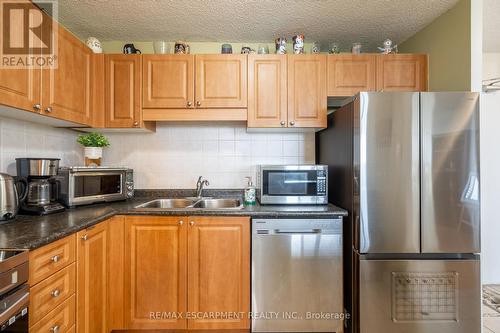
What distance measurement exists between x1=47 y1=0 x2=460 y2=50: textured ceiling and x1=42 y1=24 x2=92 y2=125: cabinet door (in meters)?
0.35

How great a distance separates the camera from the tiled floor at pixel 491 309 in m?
1.86

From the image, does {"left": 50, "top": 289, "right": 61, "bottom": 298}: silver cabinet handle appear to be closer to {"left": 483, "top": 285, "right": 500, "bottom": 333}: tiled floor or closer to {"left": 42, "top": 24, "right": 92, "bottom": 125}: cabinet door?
{"left": 42, "top": 24, "right": 92, "bottom": 125}: cabinet door

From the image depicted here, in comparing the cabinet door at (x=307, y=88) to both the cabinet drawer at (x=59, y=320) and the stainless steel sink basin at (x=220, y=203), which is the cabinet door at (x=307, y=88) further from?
the cabinet drawer at (x=59, y=320)

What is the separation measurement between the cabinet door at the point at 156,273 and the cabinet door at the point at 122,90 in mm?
915

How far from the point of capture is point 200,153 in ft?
8.02

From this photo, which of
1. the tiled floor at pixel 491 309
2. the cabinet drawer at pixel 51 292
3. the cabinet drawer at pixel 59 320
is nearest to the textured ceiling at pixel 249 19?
the cabinet drawer at pixel 51 292

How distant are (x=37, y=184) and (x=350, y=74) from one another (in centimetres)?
244

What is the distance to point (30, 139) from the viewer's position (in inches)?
70.5

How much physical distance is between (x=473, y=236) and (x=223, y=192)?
6.29 ft

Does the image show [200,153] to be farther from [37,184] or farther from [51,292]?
[51,292]

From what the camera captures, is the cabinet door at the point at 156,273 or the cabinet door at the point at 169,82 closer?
the cabinet door at the point at 156,273

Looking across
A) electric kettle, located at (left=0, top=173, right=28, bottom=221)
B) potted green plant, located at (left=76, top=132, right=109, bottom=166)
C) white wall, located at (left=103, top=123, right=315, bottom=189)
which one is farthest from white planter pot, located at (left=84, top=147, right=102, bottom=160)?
electric kettle, located at (left=0, top=173, right=28, bottom=221)

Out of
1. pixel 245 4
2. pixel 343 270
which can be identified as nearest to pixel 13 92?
pixel 245 4

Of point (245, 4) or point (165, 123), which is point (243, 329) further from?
point (245, 4)
